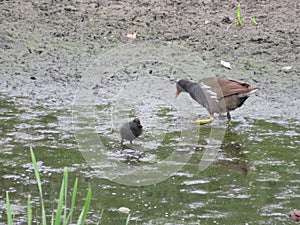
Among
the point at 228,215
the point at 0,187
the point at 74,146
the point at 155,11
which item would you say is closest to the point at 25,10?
the point at 155,11

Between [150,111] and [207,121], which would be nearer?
[207,121]

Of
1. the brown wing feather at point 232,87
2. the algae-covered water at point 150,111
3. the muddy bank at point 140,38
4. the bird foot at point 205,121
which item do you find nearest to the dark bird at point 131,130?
the algae-covered water at point 150,111

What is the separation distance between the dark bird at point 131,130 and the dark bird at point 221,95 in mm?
971

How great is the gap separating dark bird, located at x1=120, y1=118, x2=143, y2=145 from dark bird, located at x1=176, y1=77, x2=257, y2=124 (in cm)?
97

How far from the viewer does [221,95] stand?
7.93m

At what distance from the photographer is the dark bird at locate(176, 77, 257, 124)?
789 cm

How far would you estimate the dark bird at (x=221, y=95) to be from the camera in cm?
789

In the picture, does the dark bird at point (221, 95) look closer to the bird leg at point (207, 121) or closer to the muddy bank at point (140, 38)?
the bird leg at point (207, 121)

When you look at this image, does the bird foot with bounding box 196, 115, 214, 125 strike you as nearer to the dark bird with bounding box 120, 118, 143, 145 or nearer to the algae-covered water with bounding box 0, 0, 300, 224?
the algae-covered water with bounding box 0, 0, 300, 224

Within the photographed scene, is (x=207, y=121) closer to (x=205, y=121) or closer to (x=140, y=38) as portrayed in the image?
(x=205, y=121)

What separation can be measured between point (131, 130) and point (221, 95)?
1296mm

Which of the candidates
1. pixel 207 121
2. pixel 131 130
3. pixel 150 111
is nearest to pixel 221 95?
pixel 207 121

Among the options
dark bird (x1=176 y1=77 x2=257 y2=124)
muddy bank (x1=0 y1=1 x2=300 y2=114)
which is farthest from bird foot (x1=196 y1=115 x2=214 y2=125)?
muddy bank (x1=0 y1=1 x2=300 y2=114)

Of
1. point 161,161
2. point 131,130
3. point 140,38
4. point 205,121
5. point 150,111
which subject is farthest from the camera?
point 140,38
